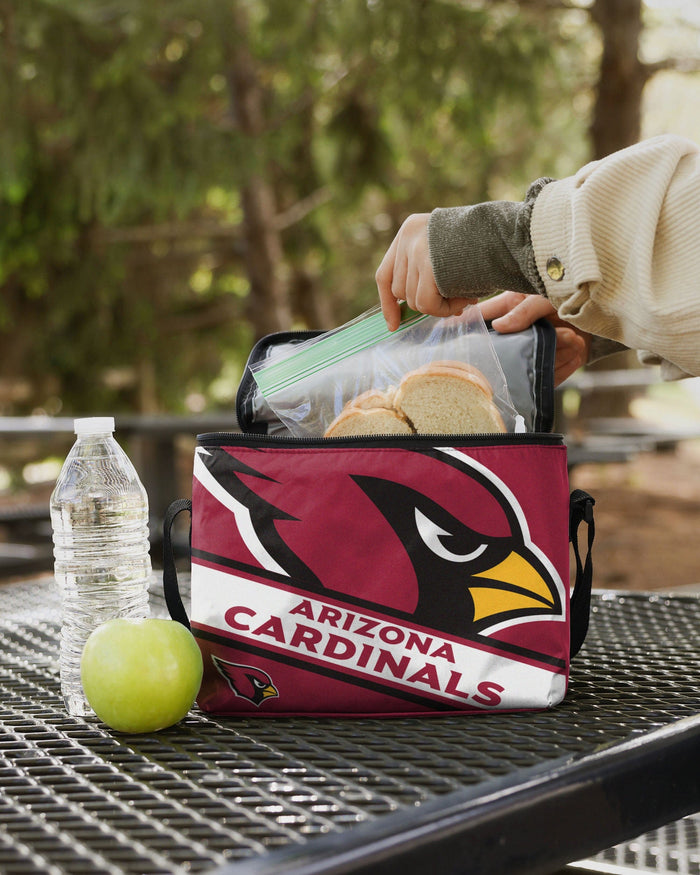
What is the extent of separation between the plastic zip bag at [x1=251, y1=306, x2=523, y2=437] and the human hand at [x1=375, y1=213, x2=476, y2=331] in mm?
29

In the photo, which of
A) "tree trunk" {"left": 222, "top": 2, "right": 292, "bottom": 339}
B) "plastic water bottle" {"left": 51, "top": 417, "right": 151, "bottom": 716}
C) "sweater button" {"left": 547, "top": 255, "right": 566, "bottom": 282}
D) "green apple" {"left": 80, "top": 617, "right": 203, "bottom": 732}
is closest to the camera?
Result: "green apple" {"left": 80, "top": 617, "right": 203, "bottom": 732}

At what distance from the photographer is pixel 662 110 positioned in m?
13.7

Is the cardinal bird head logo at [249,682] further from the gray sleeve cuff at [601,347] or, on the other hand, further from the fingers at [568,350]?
the gray sleeve cuff at [601,347]

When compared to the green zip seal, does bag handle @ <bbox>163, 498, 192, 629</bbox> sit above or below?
below

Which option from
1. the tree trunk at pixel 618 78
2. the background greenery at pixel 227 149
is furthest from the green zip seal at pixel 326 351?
the tree trunk at pixel 618 78

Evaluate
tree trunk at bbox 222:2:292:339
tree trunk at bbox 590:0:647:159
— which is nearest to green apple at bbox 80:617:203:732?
tree trunk at bbox 222:2:292:339

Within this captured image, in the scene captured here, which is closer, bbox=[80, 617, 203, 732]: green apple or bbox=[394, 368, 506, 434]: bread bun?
bbox=[80, 617, 203, 732]: green apple

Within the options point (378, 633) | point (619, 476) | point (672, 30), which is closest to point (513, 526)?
point (378, 633)

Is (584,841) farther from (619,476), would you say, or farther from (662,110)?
(662,110)

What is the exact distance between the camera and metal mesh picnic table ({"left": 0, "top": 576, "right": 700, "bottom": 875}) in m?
0.73

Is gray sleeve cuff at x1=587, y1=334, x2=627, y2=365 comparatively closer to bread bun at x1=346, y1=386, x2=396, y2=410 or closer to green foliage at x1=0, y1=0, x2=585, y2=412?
bread bun at x1=346, y1=386, x2=396, y2=410

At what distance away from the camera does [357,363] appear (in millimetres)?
1254

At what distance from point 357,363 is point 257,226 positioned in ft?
20.5

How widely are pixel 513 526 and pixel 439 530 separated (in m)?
0.08
